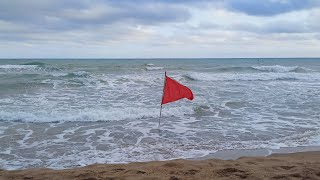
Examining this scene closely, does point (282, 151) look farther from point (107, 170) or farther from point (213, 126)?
point (107, 170)

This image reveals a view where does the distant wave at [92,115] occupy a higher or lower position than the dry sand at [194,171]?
lower

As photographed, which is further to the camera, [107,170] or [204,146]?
[204,146]

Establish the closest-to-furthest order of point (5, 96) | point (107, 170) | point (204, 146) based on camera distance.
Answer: point (107, 170)
point (204, 146)
point (5, 96)

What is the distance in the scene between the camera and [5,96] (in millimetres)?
16984

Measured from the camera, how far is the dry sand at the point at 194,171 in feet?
17.4

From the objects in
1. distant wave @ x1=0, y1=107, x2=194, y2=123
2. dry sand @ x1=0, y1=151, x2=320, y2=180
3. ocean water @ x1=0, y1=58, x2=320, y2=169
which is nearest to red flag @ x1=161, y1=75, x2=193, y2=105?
ocean water @ x1=0, y1=58, x2=320, y2=169

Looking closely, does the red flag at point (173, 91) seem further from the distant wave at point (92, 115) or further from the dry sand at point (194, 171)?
the distant wave at point (92, 115)

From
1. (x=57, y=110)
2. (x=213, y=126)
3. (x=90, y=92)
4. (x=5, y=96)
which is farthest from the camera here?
(x=90, y=92)

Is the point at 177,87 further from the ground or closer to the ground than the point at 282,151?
further from the ground

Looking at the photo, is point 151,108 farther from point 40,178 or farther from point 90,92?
point 40,178

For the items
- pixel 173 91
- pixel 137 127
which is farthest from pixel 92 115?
pixel 173 91

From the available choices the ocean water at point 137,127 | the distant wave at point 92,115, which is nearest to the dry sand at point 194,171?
the ocean water at point 137,127

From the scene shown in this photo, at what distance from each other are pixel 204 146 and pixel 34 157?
4033 millimetres

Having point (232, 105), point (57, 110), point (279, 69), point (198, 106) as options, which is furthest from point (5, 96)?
point (279, 69)
